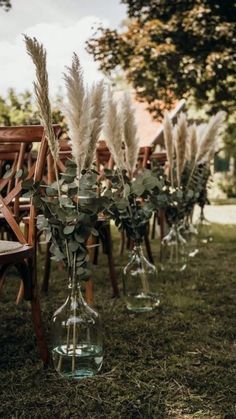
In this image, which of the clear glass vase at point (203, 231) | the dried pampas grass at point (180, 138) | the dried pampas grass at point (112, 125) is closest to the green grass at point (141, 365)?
the dried pampas grass at point (112, 125)

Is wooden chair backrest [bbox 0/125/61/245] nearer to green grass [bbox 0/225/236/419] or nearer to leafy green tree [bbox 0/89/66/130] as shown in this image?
green grass [bbox 0/225/236/419]

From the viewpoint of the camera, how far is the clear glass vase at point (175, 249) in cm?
466

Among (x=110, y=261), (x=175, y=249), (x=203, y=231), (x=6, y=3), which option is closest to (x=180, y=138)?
(x=175, y=249)

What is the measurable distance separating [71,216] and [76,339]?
53cm

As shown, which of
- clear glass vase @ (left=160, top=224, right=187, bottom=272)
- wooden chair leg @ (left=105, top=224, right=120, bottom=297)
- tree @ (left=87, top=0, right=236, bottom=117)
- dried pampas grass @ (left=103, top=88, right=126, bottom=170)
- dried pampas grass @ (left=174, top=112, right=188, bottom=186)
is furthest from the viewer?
tree @ (left=87, top=0, right=236, bottom=117)

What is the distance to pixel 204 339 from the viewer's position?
2.84 m

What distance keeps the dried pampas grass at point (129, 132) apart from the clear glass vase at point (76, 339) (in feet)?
4.13

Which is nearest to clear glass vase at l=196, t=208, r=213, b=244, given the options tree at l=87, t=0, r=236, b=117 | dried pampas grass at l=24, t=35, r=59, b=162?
tree at l=87, t=0, r=236, b=117

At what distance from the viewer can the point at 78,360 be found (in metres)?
2.33

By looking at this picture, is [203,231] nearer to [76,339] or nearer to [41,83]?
[76,339]

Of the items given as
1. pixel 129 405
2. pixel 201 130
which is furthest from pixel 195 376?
pixel 201 130

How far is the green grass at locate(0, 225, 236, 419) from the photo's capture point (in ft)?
6.68

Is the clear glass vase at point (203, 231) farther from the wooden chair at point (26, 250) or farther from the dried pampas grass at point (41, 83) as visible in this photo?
the dried pampas grass at point (41, 83)

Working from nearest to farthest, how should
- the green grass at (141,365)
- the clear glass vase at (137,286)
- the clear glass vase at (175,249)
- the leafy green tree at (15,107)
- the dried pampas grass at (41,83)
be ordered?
the green grass at (141,365) → the dried pampas grass at (41,83) → the clear glass vase at (137,286) → the clear glass vase at (175,249) → the leafy green tree at (15,107)
